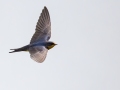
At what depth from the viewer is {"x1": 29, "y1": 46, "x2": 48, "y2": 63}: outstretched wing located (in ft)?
21.1

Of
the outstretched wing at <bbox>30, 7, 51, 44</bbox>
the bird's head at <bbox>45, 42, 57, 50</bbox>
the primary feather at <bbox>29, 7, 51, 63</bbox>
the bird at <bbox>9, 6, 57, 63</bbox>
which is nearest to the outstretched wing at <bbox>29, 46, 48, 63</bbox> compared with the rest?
the bird at <bbox>9, 6, 57, 63</bbox>

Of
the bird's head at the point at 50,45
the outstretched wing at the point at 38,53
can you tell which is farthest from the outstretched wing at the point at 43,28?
the outstretched wing at the point at 38,53

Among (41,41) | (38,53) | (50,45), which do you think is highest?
(41,41)

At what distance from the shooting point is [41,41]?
8.17m

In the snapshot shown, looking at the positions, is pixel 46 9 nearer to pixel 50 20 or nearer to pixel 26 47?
pixel 50 20

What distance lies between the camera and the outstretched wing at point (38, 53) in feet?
21.1

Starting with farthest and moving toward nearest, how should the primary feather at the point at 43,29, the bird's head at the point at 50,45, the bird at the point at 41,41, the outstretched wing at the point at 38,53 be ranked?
the primary feather at the point at 43,29, the bird's head at the point at 50,45, the bird at the point at 41,41, the outstretched wing at the point at 38,53

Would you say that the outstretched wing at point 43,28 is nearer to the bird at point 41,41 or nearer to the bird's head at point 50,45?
the bird at point 41,41

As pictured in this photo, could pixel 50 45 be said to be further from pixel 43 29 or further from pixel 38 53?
pixel 43 29

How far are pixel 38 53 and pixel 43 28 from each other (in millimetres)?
1868

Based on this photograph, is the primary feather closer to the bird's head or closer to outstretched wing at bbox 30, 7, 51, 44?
outstretched wing at bbox 30, 7, 51, 44

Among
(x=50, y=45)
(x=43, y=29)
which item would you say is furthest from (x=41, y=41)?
(x=43, y=29)

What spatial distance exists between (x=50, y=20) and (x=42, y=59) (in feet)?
7.87

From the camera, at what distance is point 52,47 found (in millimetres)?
7676
